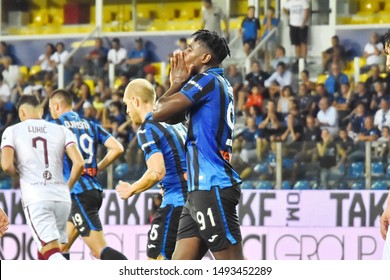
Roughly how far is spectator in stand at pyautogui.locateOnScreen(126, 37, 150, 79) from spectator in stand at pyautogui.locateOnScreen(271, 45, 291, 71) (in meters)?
2.81

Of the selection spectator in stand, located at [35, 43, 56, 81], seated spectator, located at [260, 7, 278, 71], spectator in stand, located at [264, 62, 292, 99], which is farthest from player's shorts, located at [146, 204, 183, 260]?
spectator in stand, located at [35, 43, 56, 81]

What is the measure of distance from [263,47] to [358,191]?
22.4 feet

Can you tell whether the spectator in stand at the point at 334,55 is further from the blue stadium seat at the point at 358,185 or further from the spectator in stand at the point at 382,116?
the blue stadium seat at the point at 358,185

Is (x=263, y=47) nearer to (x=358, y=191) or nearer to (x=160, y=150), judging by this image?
(x=358, y=191)

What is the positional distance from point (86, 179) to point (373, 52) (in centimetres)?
1093

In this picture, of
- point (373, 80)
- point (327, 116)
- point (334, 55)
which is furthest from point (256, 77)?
point (373, 80)

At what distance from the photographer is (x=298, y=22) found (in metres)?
22.3

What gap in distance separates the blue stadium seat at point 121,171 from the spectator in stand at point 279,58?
5911 millimetres

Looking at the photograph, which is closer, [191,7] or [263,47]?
[263,47]

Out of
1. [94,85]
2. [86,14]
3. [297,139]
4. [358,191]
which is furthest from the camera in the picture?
[86,14]

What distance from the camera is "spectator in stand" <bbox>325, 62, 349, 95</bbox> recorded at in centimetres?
1984

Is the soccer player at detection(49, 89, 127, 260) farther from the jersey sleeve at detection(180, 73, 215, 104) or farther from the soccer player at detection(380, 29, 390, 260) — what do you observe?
the soccer player at detection(380, 29, 390, 260)

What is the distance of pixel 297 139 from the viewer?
18.3 m
